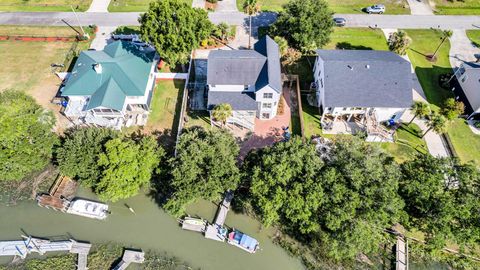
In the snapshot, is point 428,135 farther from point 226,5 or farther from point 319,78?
point 226,5

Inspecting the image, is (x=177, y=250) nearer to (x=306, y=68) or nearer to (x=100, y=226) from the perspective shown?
(x=100, y=226)

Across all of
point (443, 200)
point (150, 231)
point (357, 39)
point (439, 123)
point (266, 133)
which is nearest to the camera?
point (443, 200)

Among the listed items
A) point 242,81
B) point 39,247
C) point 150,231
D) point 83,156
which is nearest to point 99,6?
point 242,81

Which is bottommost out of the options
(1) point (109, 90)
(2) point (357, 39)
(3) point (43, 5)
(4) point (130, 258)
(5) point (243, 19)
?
(4) point (130, 258)

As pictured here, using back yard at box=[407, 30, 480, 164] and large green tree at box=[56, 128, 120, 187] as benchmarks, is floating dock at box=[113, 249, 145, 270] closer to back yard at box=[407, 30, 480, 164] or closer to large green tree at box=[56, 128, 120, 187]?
large green tree at box=[56, 128, 120, 187]

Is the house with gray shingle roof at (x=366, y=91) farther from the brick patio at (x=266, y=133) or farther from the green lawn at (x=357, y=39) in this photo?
the green lawn at (x=357, y=39)

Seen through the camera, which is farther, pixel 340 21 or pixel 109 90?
pixel 340 21

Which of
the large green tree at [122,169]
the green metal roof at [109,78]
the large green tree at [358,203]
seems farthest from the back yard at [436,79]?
the green metal roof at [109,78]
